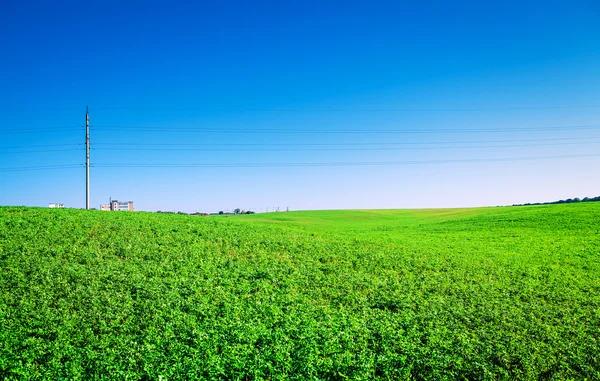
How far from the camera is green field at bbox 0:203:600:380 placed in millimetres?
11047

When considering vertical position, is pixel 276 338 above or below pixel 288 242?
below

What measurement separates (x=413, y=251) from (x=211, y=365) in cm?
2170

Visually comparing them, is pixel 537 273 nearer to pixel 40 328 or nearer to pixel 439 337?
pixel 439 337

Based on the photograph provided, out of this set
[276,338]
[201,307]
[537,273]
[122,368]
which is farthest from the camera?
[537,273]

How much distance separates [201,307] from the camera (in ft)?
49.1

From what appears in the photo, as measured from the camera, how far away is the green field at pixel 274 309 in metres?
11.0

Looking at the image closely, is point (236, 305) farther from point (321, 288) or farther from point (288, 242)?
point (288, 242)

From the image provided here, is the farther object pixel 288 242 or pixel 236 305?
pixel 288 242

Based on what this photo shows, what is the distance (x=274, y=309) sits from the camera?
1512 centimetres

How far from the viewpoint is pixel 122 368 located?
10.5m

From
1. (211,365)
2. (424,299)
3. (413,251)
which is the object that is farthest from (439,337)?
(413,251)

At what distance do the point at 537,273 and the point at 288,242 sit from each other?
16682 millimetres

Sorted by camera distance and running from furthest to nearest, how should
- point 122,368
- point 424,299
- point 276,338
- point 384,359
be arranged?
point 424,299
point 276,338
point 384,359
point 122,368

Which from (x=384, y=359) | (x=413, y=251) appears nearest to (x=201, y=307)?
(x=384, y=359)
